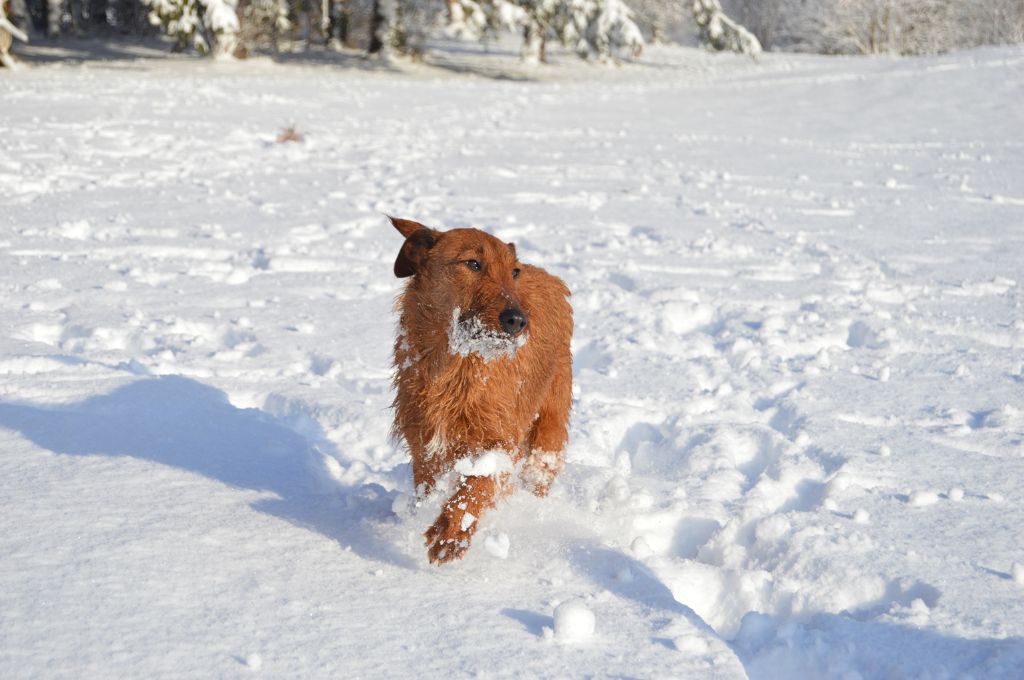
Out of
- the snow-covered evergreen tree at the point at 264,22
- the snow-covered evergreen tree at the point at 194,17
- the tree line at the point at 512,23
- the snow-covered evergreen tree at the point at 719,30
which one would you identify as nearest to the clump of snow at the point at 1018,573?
the tree line at the point at 512,23

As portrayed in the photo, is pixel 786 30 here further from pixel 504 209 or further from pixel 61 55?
pixel 504 209

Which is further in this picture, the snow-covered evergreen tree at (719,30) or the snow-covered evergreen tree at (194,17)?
the snow-covered evergreen tree at (719,30)

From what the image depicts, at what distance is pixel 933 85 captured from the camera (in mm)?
18047

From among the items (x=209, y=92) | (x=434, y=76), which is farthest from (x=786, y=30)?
(x=209, y=92)

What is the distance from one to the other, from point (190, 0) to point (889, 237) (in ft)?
67.1

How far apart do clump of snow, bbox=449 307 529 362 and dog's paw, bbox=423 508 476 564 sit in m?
0.58

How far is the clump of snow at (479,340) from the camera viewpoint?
10.8 ft

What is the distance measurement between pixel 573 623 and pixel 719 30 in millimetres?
33049

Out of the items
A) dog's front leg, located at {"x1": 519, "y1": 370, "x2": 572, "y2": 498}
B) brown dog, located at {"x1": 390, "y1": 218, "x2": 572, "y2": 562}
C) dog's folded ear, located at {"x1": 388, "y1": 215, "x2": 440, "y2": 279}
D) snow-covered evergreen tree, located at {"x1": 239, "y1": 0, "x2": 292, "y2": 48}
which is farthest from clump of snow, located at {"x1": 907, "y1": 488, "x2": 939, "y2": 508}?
snow-covered evergreen tree, located at {"x1": 239, "y1": 0, "x2": 292, "y2": 48}

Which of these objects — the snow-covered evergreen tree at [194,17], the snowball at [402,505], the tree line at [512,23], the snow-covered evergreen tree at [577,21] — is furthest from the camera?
the snow-covered evergreen tree at [577,21]

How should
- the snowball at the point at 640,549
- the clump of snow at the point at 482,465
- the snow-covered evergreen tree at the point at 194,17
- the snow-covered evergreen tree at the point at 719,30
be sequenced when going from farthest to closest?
the snow-covered evergreen tree at the point at 719,30, the snow-covered evergreen tree at the point at 194,17, the snowball at the point at 640,549, the clump of snow at the point at 482,465

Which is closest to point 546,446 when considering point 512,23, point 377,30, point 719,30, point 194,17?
point 194,17

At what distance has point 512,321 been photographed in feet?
10.7

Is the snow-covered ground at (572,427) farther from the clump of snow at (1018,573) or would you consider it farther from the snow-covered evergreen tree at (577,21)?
the snow-covered evergreen tree at (577,21)
